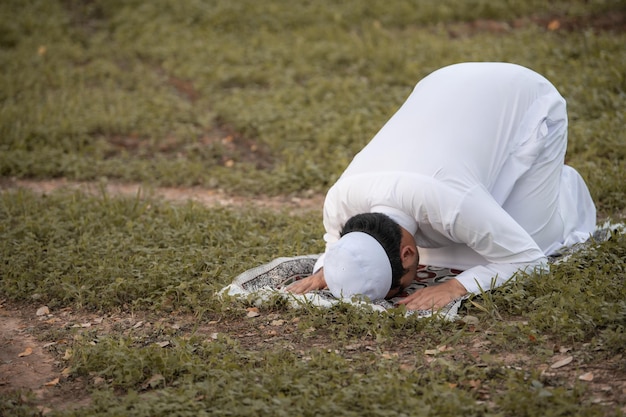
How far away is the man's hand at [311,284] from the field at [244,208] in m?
0.15

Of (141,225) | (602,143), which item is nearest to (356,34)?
(602,143)

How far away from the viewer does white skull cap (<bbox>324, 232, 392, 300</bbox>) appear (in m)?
4.43

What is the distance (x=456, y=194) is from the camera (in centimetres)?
441

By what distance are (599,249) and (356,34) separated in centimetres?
672

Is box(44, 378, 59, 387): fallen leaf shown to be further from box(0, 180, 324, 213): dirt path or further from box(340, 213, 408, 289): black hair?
box(0, 180, 324, 213): dirt path

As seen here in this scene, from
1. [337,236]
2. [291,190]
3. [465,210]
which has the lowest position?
[291,190]

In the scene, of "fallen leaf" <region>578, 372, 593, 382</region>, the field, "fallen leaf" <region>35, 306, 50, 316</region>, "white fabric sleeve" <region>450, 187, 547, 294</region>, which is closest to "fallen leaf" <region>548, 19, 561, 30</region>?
the field

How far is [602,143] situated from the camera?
7156mm

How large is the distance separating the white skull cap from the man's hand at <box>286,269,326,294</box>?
351mm

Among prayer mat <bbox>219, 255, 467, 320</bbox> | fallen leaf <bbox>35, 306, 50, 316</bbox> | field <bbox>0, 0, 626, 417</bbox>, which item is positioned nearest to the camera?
field <bbox>0, 0, 626, 417</bbox>

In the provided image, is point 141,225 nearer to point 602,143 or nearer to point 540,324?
point 540,324

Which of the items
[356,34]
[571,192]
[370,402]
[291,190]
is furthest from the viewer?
[356,34]

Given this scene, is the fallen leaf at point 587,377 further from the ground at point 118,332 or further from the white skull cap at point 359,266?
the white skull cap at point 359,266

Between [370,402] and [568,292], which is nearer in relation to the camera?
[370,402]
